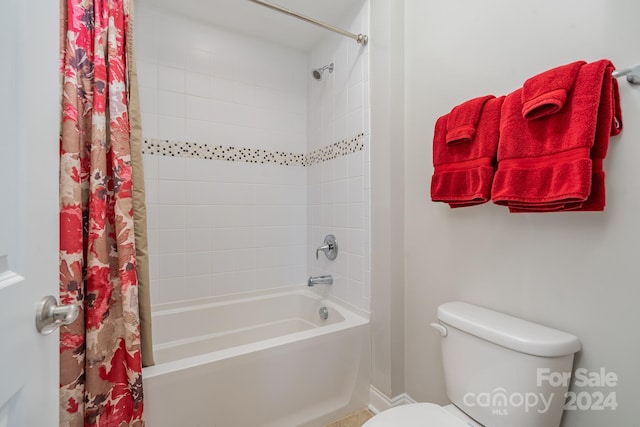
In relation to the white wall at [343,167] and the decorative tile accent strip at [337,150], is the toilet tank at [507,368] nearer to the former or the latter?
the white wall at [343,167]

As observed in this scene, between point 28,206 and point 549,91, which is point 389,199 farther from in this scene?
point 28,206

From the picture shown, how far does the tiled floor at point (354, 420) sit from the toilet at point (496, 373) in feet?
2.09

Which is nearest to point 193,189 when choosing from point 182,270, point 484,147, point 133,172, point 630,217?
point 182,270

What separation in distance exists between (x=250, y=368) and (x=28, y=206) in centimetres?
105

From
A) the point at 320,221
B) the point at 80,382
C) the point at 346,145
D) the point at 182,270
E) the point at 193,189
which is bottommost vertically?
the point at 80,382

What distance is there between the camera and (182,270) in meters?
1.85

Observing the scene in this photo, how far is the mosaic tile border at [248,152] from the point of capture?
1.77 metres

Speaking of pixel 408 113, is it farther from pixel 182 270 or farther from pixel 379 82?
pixel 182 270

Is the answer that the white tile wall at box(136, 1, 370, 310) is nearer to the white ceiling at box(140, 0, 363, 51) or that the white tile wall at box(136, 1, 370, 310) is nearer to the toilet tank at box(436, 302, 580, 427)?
the white ceiling at box(140, 0, 363, 51)

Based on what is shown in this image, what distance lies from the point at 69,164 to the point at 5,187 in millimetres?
699

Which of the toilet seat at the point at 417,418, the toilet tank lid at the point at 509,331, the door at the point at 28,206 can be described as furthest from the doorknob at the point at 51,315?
the toilet tank lid at the point at 509,331

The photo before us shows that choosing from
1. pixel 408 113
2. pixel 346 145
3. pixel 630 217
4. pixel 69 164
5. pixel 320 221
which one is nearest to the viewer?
pixel 630 217

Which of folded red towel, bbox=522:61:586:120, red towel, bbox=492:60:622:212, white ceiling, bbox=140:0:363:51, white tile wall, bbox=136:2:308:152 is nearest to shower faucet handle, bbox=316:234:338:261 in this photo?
white tile wall, bbox=136:2:308:152

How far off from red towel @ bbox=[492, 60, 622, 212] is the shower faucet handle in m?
1.14
